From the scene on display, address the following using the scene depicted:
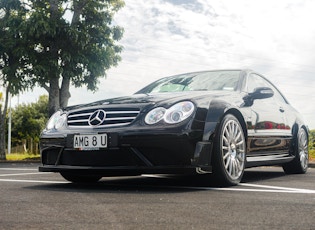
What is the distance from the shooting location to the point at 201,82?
565 centimetres

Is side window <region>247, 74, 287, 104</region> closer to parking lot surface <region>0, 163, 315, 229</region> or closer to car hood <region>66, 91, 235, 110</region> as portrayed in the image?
car hood <region>66, 91, 235, 110</region>

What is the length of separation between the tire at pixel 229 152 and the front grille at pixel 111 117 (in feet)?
2.71

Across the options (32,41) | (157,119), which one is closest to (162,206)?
(157,119)

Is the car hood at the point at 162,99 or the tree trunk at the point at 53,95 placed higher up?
the tree trunk at the point at 53,95

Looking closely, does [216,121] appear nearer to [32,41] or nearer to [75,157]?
[75,157]

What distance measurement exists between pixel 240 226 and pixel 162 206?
2.75ft

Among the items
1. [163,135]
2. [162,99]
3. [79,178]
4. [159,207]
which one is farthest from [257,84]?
[159,207]

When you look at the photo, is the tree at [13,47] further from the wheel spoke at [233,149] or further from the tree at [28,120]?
the tree at [28,120]

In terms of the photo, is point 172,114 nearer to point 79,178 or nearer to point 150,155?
point 150,155

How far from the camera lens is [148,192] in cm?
427

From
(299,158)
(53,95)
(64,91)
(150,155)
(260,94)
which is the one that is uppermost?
(64,91)

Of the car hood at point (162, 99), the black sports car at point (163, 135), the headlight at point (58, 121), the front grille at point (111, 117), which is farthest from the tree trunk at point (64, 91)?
the front grille at point (111, 117)

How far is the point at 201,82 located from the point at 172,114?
138 cm

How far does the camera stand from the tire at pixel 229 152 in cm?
455
